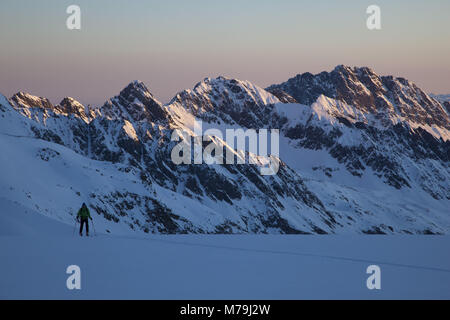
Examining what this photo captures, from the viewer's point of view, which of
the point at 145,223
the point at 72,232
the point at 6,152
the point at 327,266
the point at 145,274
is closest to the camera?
the point at 145,274

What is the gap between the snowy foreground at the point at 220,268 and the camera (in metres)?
29.4

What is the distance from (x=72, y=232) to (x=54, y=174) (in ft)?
366

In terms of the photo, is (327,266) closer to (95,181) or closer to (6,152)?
(6,152)

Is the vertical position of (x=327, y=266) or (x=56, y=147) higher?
(x=56, y=147)

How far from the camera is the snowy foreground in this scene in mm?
29375

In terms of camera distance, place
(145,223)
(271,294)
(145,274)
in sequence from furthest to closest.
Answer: (145,223) < (145,274) < (271,294)

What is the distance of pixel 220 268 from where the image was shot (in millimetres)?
33969
